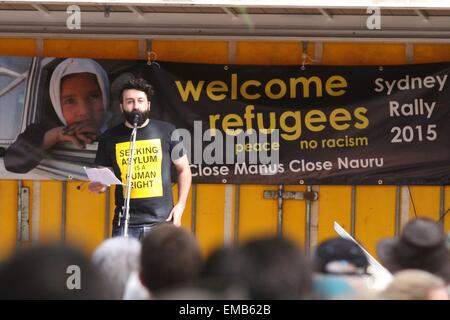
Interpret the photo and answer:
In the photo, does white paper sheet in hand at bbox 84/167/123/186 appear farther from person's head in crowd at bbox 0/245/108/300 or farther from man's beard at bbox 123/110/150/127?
person's head in crowd at bbox 0/245/108/300

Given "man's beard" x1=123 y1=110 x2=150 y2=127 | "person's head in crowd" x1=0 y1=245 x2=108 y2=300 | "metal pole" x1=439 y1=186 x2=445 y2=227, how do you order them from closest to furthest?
"person's head in crowd" x1=0 y1=245 x2=108 y2=300 → "man's beard" x1=123 y1=110 x2=150 y2=127 → "metal pole" x1=439 y1=186 x2=445 y2=227

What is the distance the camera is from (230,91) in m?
8.49

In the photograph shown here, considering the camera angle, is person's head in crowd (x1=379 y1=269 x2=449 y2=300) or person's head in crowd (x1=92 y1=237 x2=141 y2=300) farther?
person's head in crowd (x1=92 y1=237 x2=141 y2=300)

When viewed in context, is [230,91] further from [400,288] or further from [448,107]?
[400,288]

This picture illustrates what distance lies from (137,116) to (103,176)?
944mm

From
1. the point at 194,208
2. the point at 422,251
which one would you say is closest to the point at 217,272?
the point at 422,251

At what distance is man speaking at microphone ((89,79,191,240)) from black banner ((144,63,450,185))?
212 mm

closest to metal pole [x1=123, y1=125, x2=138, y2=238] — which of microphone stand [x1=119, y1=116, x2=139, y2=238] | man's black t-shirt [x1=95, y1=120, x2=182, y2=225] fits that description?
microphone stand [x1=119, y1=116, x2=139, y2=238]

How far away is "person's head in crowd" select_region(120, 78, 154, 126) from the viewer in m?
8.20

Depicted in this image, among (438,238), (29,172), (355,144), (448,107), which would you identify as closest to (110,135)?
(29,172)

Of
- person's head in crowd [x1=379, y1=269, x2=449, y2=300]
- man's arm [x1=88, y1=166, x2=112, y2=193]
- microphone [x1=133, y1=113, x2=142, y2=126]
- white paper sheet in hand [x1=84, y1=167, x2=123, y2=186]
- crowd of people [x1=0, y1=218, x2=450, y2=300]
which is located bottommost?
person's head in crowd [x1=379, y1=269, x2=449, y2=300]

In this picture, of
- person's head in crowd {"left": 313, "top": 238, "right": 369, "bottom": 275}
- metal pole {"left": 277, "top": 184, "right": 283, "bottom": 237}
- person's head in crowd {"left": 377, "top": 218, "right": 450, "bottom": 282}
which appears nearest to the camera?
person's head in crowd {"left": 313, "top": 238, "right": 369, "bottom": 275}

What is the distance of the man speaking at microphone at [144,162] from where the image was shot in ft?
26.4

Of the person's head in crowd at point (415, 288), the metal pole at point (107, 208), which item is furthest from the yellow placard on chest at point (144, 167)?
the person's head in crowd at point (415, 288)
